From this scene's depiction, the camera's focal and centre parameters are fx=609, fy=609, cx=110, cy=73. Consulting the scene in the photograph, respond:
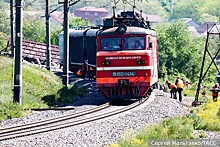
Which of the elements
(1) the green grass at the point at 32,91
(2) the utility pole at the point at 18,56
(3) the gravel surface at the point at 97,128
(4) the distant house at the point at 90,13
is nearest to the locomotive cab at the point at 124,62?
(3) the gravel surface at the point at 97,128

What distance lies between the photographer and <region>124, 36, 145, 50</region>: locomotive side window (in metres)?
23.4

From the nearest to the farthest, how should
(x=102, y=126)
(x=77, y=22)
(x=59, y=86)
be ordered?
(x=102, y=126) < (x=59, y=86) < (x=77, y=22)

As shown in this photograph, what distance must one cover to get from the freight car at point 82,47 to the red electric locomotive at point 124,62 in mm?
8995

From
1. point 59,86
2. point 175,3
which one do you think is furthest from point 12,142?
point 175,3

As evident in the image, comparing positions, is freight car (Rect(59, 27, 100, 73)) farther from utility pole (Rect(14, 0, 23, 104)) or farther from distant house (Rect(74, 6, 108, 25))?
distant house (Rect(74, 6, 108, 25))

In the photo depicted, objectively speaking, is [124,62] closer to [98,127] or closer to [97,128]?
[98,127]

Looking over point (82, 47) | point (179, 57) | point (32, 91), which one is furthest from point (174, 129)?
point (179, 57)

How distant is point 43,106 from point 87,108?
6.58 ft

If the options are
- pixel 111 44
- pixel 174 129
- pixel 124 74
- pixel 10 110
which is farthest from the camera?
pixel 111 44

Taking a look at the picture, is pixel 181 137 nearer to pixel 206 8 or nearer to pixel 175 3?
pixel 206 8

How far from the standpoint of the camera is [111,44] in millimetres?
23547

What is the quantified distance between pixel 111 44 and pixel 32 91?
162 inches

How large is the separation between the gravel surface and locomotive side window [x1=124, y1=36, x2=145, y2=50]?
7.25 feet

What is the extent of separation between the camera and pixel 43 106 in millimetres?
23000
